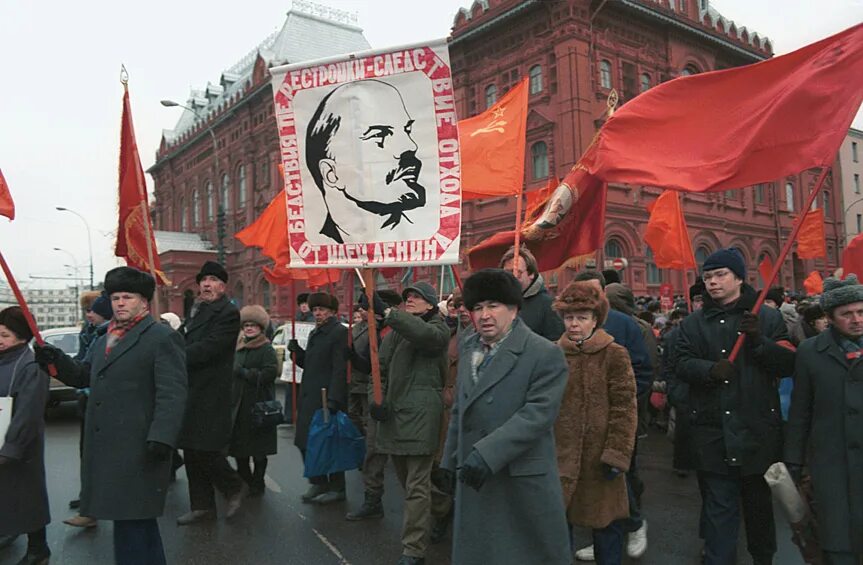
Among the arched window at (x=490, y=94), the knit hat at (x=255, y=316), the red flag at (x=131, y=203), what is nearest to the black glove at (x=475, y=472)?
the red flag at (x=131, y=203)

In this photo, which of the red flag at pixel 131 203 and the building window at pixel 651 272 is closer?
the red flag at pixel 131 203

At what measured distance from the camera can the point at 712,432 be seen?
420cm

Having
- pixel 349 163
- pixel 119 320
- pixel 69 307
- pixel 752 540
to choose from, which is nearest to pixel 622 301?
pixel 752 540

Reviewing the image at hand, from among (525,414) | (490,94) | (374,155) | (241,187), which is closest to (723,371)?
(525,414)

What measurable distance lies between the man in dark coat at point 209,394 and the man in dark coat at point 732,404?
357 centimetres

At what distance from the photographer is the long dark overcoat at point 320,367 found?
6410mm

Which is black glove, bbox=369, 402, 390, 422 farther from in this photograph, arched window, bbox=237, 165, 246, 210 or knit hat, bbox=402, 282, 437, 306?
arched window, bbox=237, 165, 246, 210

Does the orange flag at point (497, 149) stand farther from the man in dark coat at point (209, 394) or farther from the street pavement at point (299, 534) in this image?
the street pavement at point (299, 534)

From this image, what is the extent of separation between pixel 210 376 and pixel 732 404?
3.95 meters

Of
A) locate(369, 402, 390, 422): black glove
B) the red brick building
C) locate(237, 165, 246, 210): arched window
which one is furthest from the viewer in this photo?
locate(237, 165, 246, 210): arched window

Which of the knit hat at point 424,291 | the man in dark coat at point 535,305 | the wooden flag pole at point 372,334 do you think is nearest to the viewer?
the wooden flag pole at point 372,334

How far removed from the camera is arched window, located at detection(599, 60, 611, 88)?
25156mm

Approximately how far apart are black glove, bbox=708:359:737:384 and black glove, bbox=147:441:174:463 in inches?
127

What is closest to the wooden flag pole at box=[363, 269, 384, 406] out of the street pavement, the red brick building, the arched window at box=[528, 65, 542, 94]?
the street pavement
